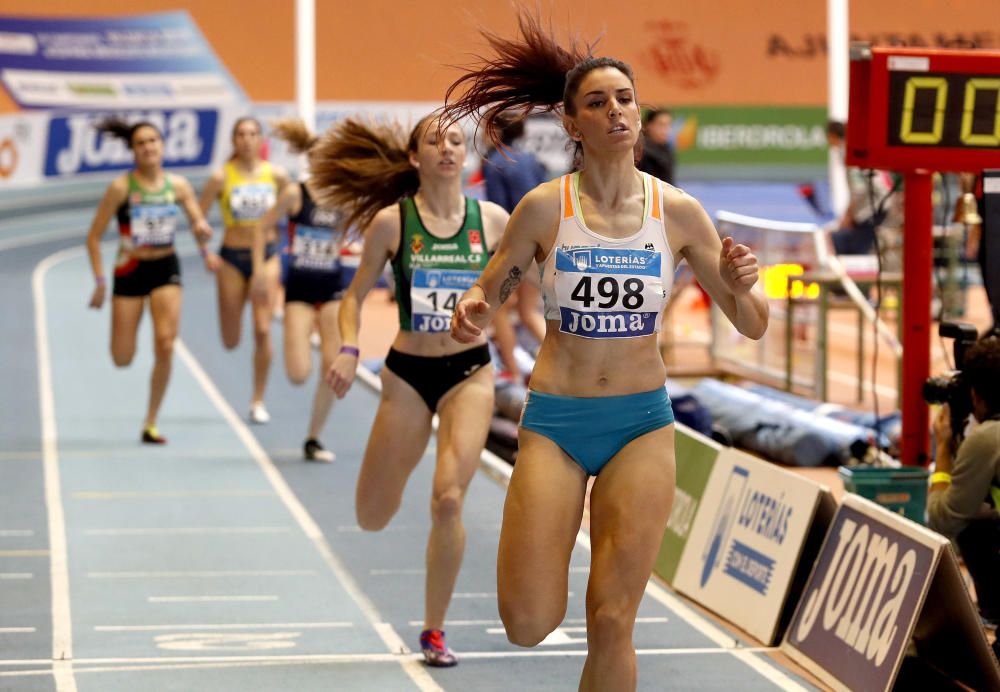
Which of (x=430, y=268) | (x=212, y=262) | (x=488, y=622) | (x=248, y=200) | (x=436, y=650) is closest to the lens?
A: (x=436, y=650)

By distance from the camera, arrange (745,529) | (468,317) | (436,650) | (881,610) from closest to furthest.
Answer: (468,317) < (881,610) < (436,650) < (745,529)

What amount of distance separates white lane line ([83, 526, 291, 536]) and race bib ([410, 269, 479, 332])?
9.01 feet

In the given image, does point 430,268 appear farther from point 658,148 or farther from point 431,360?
point 658,148

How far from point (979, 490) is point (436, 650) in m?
2.05

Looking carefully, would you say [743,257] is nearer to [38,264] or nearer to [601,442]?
[601,442]

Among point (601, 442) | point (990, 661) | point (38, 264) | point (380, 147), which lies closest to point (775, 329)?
point (380, 147)

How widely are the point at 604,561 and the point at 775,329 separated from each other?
10329mm

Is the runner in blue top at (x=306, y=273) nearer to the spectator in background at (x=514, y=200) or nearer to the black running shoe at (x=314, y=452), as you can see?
the black running shoe at (x=314, y=452)

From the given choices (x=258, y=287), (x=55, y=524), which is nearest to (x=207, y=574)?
(x=55, y=524)

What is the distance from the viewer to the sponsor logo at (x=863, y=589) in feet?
18.0

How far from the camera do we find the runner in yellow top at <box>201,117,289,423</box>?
Result: 1148 centimetres

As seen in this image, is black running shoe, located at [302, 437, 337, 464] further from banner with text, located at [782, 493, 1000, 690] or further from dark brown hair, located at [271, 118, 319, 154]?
banner with text, located at [782, 493, 1000, 690]

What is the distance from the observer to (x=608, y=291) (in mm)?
4402

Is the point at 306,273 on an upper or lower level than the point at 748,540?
upper
